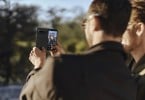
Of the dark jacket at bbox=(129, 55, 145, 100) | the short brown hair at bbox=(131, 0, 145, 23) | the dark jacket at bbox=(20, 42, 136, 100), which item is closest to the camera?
the dark jacket at bbox=(20, 42, 136, 100)

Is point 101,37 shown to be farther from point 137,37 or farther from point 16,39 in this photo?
point 16,39

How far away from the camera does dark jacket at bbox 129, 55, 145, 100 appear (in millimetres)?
2529

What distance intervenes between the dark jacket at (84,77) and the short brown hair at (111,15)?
61mm

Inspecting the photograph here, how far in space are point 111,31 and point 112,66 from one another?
0.49 feet

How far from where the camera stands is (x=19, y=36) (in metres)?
19.0

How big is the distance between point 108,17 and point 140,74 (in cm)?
56

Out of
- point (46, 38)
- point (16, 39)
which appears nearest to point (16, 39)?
point (16, 39)

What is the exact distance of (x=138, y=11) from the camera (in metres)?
2.69

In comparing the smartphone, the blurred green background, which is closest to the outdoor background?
the blurred green background

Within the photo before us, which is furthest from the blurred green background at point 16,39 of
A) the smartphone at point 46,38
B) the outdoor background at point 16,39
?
the smartphone at point 46,38

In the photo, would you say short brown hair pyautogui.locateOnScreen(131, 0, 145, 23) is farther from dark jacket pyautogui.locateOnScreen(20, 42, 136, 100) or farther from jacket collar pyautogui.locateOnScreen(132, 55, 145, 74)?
dark jacket pyautogui.locateOnScreen(20, 42, 136, 100)

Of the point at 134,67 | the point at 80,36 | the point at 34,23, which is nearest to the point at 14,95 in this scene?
the point at 134,67

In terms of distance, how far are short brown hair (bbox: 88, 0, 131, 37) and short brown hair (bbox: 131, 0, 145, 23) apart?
0.44m

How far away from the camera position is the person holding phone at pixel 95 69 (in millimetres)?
2129
